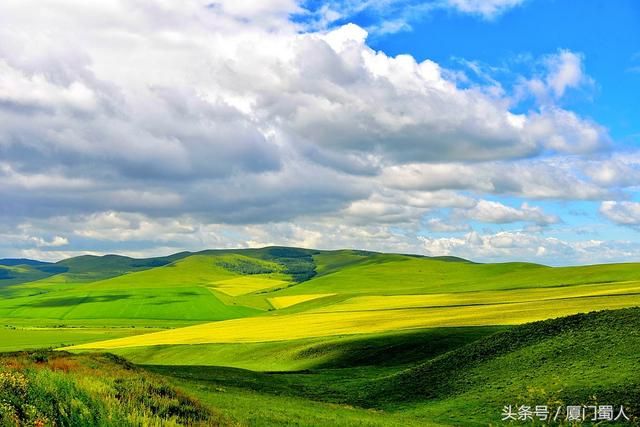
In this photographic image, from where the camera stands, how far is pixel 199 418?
16812 millimetres

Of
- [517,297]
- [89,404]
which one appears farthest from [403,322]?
[89,404]

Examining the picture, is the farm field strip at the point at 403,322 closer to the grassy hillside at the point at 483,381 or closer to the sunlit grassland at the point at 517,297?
the sunlit grassland at the point at 517,297

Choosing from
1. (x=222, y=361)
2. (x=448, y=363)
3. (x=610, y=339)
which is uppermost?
(x=610, y=339)

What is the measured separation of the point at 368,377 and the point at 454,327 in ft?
84.4

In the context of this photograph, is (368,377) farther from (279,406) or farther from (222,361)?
(222,361)

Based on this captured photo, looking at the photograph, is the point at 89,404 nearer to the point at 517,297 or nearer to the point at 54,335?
the point at 517,297

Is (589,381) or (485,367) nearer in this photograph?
(589,381)

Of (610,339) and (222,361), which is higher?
(610,339)

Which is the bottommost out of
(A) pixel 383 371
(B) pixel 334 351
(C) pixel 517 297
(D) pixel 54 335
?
(D) pixel 54 335

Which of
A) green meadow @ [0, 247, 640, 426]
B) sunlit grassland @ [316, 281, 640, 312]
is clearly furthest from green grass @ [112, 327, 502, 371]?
sunlit grassland @ [316, 281, 640, 312]

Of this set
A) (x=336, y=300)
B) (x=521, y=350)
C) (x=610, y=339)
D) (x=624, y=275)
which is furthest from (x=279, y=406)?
(x=624, y=275)

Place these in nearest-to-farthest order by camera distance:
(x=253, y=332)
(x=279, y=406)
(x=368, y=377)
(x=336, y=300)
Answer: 1. (x=279, y=406)
2. (x=368, y=377)
3. (x=253, y=332)
4. (x=336, y=300)

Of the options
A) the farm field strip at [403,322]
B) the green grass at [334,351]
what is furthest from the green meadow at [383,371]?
the farm field strip at [403,322]

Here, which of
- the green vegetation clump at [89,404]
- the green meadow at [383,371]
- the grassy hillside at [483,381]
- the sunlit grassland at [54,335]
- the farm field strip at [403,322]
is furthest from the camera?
the sunlit grassland at [54,335]
